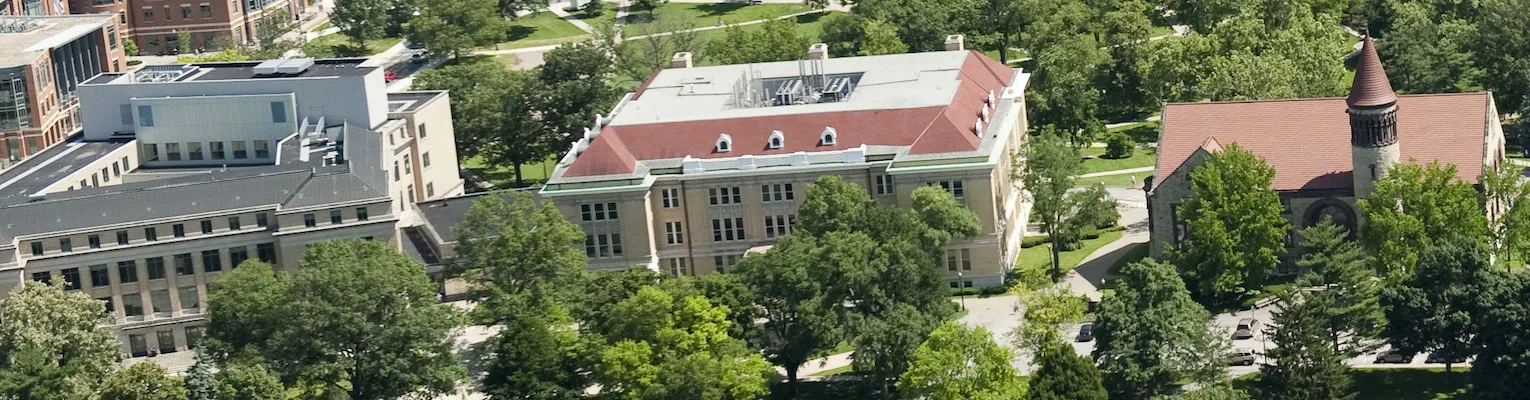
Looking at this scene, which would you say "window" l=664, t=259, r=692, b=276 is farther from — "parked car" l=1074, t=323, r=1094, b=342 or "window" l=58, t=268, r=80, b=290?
"window" l=58, t=268, r=80, b=290

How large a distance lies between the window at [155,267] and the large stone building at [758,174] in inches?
941

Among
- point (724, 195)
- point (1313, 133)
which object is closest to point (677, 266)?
point (724, 195)

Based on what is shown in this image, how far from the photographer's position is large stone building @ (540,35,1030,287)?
17888 centimetres

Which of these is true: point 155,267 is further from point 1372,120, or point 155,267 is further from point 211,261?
point 1372,120

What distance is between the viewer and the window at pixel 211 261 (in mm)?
178875

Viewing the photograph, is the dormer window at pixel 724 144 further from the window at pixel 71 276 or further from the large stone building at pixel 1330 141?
the window at pixel 71 276

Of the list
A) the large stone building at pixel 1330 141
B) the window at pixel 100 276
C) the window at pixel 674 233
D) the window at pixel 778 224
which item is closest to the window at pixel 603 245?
the window at pixel 674 233

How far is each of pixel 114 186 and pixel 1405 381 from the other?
275 ft

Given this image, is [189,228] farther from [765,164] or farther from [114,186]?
[765,164]

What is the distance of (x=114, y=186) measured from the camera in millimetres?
188625

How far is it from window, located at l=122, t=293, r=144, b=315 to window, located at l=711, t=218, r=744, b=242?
3539 centimetres

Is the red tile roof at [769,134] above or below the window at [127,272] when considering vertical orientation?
above

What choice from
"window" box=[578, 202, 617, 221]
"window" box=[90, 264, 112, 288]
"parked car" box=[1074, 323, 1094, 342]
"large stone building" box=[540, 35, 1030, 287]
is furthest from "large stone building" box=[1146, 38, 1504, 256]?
"window" box=[90, 264, 112, 288]

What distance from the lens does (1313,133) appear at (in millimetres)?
174375
